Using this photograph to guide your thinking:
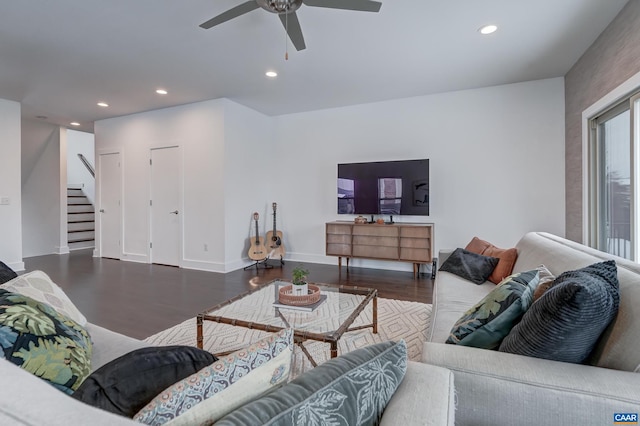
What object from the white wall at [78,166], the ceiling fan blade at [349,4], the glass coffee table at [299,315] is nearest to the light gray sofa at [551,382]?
the glass coffee table at [299,315]

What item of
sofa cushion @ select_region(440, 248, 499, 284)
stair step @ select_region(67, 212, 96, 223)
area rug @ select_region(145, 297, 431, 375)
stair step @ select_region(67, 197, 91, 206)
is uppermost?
stair step @ select_region(67, 197, 91, 206)

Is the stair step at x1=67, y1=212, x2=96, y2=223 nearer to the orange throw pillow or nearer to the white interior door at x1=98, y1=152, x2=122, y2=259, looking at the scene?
the white interior door at x1=98, y1=152, x2=122, y2=259

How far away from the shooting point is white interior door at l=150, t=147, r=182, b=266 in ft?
16.9

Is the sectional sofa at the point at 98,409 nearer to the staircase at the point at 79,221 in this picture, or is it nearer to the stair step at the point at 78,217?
the staircase at the point at 79,221

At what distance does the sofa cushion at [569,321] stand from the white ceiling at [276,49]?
2406mm

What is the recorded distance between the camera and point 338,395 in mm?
611

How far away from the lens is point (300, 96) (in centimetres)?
464

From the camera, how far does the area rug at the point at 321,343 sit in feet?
7.29

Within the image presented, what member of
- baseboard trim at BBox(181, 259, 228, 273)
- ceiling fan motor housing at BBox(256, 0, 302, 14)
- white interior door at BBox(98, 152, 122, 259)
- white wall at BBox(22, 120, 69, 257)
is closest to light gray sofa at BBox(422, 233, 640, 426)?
ceiling fan motor housing at BBox(256, 0, 302, 14)

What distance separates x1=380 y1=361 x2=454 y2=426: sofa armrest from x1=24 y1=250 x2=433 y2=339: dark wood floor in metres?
2.43

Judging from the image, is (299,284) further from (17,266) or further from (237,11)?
(17,266)

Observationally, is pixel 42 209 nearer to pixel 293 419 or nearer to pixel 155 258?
pixel 155 258

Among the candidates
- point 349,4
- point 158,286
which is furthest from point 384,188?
point 158,286

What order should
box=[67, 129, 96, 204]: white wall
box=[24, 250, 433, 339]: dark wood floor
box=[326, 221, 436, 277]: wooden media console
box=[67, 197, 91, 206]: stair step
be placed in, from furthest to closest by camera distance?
box=[67, 129, 96, 204]: white wall → box=[67, 197, 91, 206]: stair step → box=[326, 221, 436, 277]: wooden media console → box=[24, 250, 433, 339]: dark wood floor
